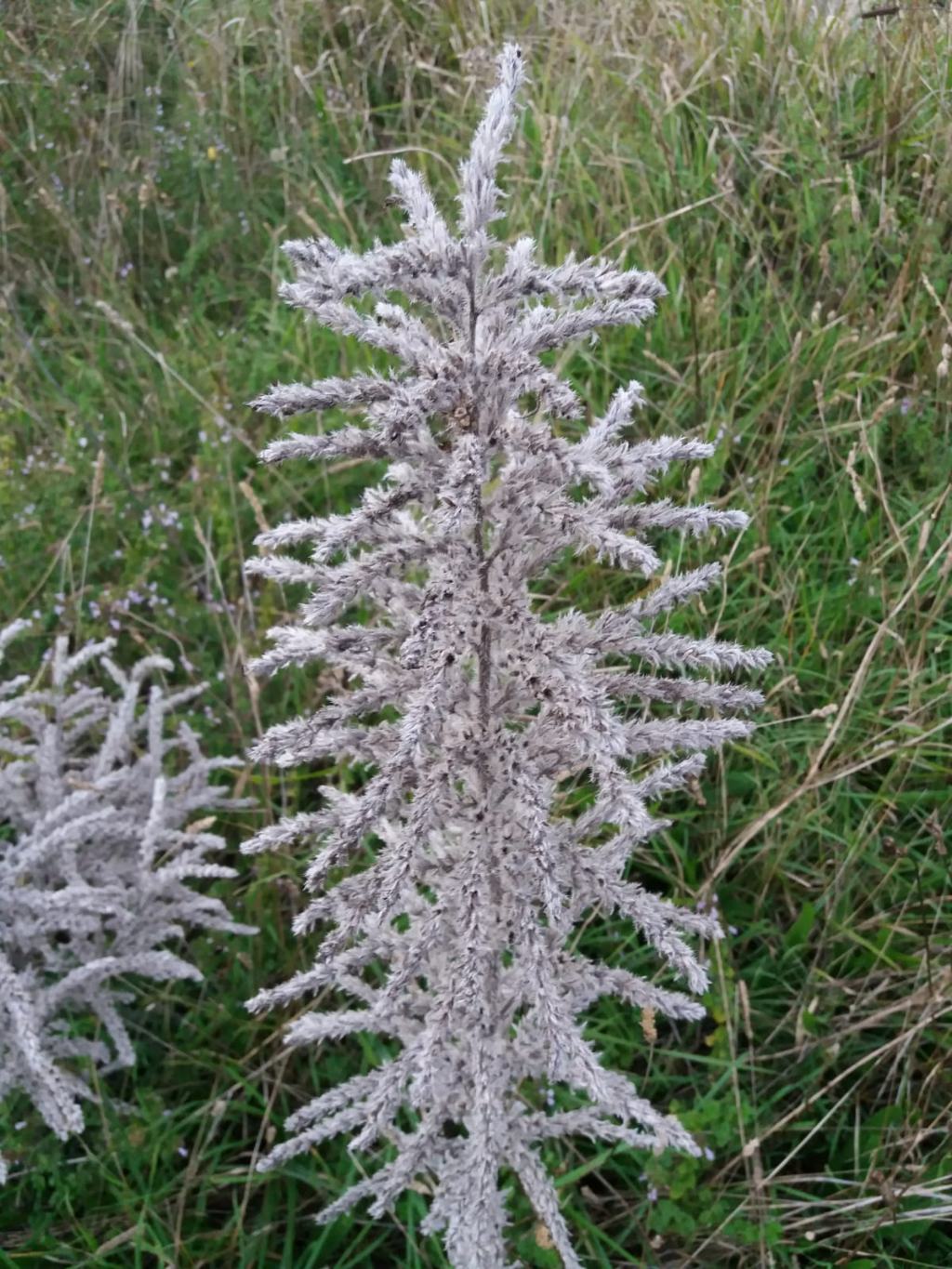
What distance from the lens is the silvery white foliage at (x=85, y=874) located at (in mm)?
2318

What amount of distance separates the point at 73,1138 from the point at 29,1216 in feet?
0.58

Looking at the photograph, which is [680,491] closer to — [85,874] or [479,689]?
[479,689]

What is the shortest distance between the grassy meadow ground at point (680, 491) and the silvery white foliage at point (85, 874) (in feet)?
0.48

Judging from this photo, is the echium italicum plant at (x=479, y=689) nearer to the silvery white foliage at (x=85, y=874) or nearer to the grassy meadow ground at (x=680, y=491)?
the grassy meadow ground at (x=680, y=491)

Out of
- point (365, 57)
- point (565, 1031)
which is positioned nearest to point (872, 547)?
point (565, 1031)

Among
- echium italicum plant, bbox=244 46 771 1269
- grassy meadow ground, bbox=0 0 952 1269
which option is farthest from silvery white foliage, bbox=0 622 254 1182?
echium italicum plant, bbox=244 46 771 1269

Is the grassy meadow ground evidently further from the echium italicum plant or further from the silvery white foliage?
the echium italicum plant

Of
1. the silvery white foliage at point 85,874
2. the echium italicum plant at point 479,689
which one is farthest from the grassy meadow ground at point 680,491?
the echium italicum plant at point 479,689

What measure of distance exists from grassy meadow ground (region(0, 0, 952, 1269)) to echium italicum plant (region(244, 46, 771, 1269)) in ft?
1.72

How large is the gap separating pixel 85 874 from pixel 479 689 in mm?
1492

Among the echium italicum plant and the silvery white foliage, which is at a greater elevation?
the echium italicum plant

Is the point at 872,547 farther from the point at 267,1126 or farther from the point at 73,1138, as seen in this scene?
the point at 73,1138

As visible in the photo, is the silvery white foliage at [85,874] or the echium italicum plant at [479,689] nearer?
the echium italicum plant at [479,689]

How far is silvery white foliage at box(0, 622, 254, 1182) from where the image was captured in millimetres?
2318
